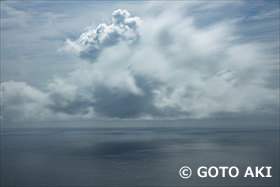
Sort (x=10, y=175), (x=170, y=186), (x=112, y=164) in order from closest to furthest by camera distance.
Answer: (x=170, y=186) → (x=10, y=175) → (x=112, y=164)

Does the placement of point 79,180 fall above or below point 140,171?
below

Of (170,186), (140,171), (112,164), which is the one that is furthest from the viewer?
(112,164)

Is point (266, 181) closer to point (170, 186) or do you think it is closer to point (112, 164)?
point (170, 186)

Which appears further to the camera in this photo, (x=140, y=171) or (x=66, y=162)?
(x=66, y=162)

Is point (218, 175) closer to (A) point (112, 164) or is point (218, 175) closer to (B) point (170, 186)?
(B) point (170, 186)

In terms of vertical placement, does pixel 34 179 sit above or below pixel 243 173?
below

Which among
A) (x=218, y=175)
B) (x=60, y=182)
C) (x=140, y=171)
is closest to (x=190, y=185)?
(x=218, y=175)

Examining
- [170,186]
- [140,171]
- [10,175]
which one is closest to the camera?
[170,186]

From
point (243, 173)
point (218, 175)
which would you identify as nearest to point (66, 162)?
point (218, 175)

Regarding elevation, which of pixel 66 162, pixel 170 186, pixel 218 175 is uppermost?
pixel 66 162
